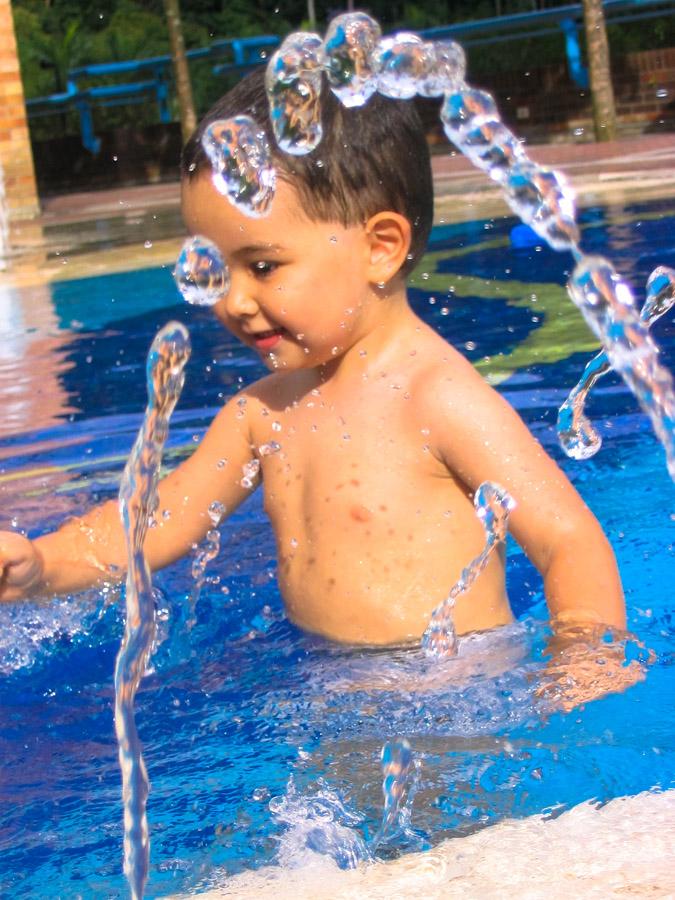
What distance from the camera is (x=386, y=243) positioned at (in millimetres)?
2371

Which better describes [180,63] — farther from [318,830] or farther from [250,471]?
[318,830]

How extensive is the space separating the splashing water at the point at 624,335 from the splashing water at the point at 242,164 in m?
0.51

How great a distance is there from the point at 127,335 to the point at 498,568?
4.32 meters

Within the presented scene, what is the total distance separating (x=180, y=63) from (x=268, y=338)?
1414cm

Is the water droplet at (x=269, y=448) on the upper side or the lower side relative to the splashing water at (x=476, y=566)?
upper

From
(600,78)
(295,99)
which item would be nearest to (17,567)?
(295,99)

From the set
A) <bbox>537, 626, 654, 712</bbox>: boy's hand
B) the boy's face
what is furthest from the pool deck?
<bbox>537, 626, 654, 712</bbox>: boy's hand

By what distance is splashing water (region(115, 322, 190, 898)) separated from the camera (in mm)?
1809

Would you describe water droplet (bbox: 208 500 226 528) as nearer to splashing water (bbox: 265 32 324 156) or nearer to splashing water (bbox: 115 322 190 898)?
splashing water (bbox: 115 322 190 898)

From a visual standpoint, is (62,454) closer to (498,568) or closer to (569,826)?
(498,568)

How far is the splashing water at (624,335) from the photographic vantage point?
221 cm

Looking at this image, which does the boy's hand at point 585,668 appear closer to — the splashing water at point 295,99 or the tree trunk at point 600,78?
the splashing water at point 295,99

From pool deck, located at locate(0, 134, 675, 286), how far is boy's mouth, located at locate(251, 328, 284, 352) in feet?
20.6

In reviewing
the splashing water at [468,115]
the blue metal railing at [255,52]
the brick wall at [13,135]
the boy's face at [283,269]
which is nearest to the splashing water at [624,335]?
the splashing water at [468,115]
